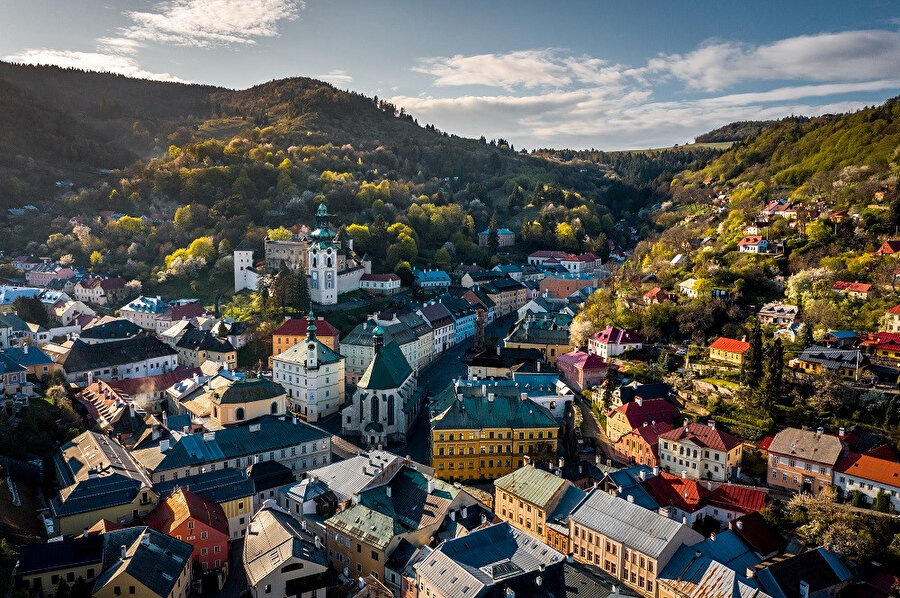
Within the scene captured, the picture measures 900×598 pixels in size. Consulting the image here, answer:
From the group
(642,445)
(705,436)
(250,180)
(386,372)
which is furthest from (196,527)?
(250,180)

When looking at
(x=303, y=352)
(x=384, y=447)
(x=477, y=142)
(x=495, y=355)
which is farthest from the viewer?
(x=477, y=142)

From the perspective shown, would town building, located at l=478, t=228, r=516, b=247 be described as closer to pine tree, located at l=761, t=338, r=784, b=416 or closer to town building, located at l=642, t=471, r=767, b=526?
pine tree, located at l=761, t=338, r=784, b=416

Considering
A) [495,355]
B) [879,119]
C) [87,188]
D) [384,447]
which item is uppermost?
[879,119]

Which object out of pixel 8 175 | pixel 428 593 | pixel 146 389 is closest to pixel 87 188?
pixel 8 175

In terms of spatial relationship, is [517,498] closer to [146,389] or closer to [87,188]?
[146,389]

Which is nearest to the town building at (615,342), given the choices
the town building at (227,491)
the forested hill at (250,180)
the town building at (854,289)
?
the town building at (854,289)

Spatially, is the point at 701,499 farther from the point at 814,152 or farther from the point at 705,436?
the point at 814,152

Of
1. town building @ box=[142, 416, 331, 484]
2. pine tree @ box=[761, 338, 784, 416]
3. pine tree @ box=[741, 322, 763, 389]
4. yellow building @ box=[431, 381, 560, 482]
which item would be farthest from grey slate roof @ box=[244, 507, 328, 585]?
pine tree @ box=[741, 322, 763, 389]
